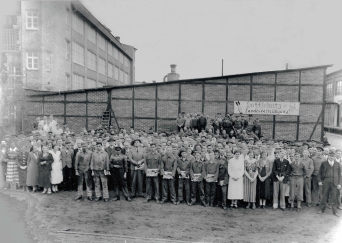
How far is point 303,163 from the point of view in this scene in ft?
25.4

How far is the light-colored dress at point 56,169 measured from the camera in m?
8.70

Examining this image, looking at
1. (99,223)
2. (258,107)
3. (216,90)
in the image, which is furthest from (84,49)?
(99,223)

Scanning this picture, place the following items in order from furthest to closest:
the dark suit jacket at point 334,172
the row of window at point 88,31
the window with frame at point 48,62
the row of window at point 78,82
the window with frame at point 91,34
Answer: the window with frame at point 91,34 < the row of window at point 78,82 < the window with frame at point 48,62 < the row of window at point 88,31 < the dark suit jacket at point 334,172

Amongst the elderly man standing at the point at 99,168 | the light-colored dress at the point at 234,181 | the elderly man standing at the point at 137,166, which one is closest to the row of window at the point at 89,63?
the elderly man standing at the point at 99,168

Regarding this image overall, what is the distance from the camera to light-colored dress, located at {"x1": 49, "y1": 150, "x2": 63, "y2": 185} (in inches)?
342

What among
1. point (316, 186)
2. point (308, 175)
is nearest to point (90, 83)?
point (308, 175)

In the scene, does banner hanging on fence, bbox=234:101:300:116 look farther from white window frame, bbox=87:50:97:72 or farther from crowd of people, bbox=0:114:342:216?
white window frame, bbox=87:50:97:72

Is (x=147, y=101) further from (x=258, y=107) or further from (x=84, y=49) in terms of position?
(x=84, y=49)

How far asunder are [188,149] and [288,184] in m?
3.09

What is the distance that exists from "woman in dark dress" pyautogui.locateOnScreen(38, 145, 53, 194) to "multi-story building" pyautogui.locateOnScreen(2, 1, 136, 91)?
401cm

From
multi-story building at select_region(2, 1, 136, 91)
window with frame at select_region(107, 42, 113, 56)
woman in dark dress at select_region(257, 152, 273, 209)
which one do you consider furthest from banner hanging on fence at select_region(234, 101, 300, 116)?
window with frame at select_region(107, 42, 113, 56)

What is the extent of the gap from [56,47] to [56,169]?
497 inches

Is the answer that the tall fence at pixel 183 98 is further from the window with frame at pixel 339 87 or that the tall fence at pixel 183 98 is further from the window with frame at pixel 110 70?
the window with frame at pixel 110 70

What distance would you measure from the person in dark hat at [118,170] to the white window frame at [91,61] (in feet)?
64.3
